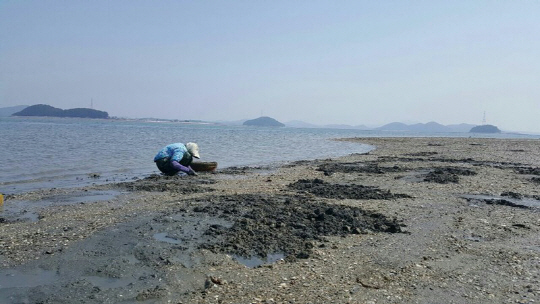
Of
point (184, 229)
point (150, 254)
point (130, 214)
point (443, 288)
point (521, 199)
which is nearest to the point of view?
point (443, 288)

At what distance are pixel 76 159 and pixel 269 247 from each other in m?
21.2

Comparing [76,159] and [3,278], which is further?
[76,159]

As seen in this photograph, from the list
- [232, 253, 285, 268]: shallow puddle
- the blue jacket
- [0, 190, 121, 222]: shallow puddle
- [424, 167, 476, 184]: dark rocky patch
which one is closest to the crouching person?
the blue jacket

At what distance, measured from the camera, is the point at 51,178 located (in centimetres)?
1839

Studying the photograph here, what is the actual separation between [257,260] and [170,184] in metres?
8.52

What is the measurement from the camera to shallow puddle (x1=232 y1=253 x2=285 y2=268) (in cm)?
734

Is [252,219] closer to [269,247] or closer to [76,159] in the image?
[269,247]

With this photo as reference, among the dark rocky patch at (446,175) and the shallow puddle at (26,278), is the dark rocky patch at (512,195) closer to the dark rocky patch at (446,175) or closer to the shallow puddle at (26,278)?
the dark rocky patch at (446,175)

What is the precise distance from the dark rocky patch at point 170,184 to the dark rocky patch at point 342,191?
336cm

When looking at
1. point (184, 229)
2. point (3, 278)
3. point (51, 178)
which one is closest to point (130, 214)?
point (184, 229)

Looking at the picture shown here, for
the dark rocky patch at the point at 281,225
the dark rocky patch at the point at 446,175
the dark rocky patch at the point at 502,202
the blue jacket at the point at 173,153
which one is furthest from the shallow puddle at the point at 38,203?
the dark rocky patch at the point at 446,175

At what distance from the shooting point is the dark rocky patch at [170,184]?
14492 millimetres

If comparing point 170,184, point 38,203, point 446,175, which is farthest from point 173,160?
point 446,175

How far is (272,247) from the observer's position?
8.11m
